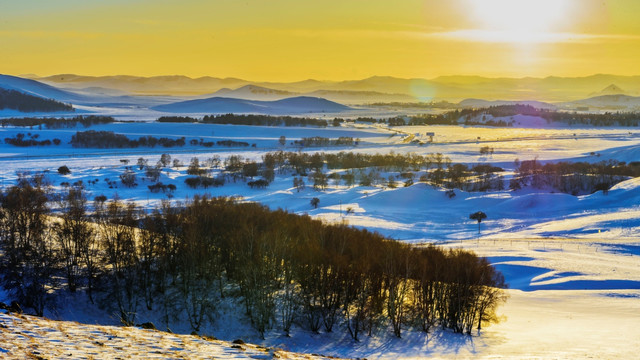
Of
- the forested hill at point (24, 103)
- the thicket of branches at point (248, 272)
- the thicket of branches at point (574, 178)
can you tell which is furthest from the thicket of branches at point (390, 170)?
the forested hill at point (24, 103)

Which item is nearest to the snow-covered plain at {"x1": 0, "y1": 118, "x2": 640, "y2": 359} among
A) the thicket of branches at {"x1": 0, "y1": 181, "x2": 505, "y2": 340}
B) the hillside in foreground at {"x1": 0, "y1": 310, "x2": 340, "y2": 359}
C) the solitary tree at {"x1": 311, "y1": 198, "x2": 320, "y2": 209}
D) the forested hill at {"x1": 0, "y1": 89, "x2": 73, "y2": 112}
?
the solitary tree at {"x1": 311, "y1": 198, "x2": 320, "y2": 209}

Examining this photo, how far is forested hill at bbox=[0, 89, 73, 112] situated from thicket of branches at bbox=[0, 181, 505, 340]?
558ft

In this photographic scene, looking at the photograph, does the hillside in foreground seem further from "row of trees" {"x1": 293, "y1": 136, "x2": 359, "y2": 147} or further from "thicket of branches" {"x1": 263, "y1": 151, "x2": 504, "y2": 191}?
"row of trees" {"x1": 293, "y1": 136, "x2": 359, "y2": 147}

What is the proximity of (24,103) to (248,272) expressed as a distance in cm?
18638

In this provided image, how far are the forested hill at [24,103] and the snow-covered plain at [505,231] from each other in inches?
3170

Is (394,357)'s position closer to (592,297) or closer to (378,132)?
(592,297)

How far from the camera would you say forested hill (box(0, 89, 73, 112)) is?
179000 mm

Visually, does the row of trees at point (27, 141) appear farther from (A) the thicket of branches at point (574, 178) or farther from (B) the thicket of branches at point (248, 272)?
(A) the thicket of branches at point (574, 178)

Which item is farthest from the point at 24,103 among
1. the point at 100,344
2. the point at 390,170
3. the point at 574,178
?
the point at 100,344

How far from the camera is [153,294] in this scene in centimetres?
2639

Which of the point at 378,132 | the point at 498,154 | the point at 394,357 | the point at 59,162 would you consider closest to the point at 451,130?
the point at 378,132

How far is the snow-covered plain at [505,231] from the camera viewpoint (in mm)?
20953

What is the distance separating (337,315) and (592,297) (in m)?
13.4

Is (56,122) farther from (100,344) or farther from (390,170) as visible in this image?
(100,344)
